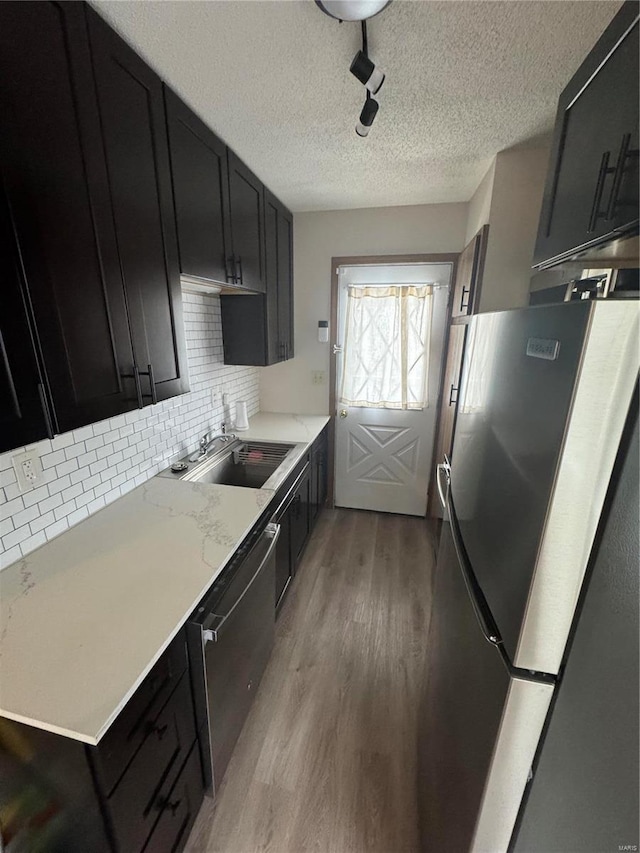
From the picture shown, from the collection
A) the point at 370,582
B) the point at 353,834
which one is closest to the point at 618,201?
the point at 353,834

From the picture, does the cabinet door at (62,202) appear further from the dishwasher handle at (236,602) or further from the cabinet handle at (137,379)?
the dishwasher handle at (236,602)

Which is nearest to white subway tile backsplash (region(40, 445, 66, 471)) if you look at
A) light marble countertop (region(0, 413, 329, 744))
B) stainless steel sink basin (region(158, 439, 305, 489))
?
light marble countertop (region(0, 413, 329, 744))

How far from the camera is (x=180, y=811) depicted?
109 centimetres

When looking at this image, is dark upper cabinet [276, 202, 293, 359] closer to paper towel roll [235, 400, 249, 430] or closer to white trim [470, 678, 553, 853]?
paper towel roll [235, 400, 249, 430]

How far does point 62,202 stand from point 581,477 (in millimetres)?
1327

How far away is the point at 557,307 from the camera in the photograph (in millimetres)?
637

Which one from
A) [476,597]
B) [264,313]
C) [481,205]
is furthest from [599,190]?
[264,313]

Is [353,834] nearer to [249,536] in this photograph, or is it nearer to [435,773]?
[435,773]

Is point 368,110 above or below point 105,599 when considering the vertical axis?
above

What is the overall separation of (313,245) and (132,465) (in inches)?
84.3

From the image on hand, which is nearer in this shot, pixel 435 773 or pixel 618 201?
pixel 618 201

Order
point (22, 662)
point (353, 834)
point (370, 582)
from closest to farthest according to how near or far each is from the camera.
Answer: point (22, 662) → point (353, 834) → point (370, 582)

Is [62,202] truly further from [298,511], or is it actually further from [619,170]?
[298,511]

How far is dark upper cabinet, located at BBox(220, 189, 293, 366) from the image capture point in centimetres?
228
